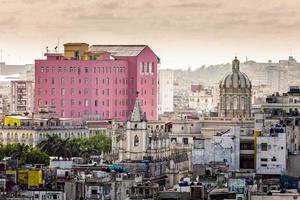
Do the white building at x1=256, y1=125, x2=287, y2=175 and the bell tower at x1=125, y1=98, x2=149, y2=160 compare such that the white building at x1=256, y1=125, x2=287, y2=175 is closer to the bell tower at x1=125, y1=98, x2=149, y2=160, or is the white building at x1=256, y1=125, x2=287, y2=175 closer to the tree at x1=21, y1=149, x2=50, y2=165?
the bell tower at x1=125, y1=98, x2=149, y2=160

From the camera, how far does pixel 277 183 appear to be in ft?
287

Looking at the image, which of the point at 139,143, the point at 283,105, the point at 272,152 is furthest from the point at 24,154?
the point at 272,152

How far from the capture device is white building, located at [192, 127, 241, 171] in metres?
101

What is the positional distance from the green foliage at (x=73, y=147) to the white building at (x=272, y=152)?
65.6 ft

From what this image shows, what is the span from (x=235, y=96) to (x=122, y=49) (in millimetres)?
52879

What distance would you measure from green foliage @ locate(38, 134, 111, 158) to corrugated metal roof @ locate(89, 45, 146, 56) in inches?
1838

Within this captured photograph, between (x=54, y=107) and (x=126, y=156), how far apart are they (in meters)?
59.1

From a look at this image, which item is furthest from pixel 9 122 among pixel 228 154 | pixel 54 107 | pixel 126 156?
pixel 228 154

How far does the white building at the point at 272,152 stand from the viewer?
99.4 meters

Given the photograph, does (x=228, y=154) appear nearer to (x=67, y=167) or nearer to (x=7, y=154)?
(x=67, y=167)

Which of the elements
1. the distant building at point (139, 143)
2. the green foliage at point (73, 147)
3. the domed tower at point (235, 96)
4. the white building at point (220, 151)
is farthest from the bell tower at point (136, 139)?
the domed tower at point (235, 96)

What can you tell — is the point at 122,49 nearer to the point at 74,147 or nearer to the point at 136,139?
the point at 74,147

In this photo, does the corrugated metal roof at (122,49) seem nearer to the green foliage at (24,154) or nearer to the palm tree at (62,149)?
the palm tree at (62,149)

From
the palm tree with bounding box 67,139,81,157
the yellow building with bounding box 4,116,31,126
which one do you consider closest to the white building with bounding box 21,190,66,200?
the palm tree with bounding box 67,139,81,157
